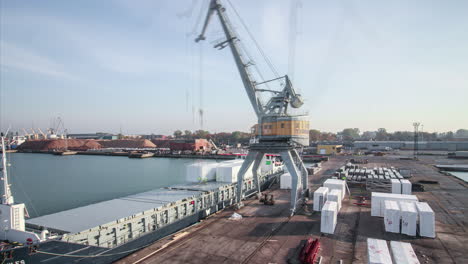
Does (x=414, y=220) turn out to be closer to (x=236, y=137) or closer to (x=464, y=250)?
(x=464, y=250)

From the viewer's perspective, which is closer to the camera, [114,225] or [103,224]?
[103,224]

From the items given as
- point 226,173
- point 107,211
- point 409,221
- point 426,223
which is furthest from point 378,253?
point 226,173

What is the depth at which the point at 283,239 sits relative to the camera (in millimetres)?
15938

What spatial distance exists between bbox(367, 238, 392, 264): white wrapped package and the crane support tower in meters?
9.42

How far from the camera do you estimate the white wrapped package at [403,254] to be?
11000mm

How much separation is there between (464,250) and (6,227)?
2366cm

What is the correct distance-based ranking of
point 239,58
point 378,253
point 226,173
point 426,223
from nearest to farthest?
1. point 378,253
2. point 426,223
3. point 239,58
4. point 226,173

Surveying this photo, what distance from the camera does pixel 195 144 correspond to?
12769 centimetres

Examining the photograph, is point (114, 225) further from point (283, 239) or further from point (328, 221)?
point (328, 221)

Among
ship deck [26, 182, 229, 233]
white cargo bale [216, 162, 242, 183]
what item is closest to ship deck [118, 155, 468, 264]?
ship deck [26, 182, 229, 233]

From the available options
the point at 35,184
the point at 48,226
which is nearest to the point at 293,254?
the point at 48,226

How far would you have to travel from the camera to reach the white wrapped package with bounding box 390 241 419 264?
36.1 ft

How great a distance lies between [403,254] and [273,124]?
→ 46.7ft

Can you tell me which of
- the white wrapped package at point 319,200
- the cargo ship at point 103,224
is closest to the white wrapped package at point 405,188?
the white wrapped package at point 319,200
